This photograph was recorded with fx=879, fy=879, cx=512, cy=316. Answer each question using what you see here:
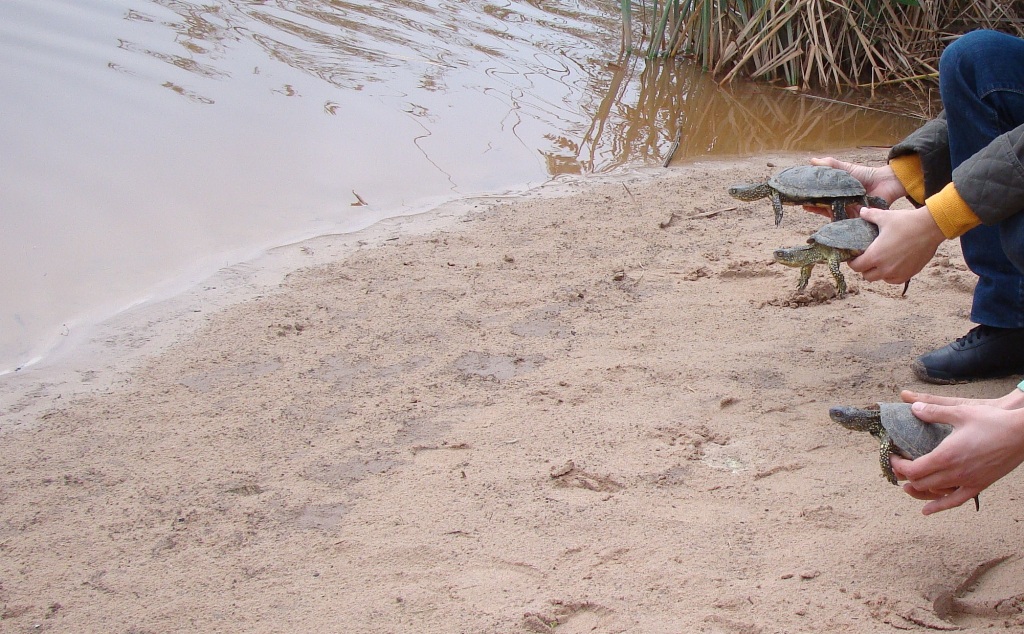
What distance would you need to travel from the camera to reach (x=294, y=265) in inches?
138

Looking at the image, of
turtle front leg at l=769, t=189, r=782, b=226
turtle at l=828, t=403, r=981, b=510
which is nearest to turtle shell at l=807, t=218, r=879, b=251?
turtle at l=828, t=403, r=981, b=510

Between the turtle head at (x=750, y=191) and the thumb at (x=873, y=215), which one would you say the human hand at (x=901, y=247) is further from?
the turtle head at (x=750, y=191)

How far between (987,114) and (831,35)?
4.17 meters

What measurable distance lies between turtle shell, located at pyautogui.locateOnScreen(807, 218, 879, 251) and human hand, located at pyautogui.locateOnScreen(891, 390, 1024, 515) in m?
0.78

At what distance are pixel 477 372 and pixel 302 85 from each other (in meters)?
3.44

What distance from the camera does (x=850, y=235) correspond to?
7.50 ft

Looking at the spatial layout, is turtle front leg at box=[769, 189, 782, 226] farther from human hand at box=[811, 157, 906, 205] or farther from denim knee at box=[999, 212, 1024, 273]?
denim knee at box=[999, 212, 1024, 273]

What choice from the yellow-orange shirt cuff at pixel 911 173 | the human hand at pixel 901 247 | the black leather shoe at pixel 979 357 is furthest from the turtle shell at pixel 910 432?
the yellow-orange shirt cuff at pixel 911 173

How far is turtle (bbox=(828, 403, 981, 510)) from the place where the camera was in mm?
1653

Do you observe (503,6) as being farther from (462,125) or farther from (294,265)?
(294,265)

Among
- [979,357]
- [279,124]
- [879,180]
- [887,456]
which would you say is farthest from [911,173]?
[279,124]

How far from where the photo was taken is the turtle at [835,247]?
2266mm

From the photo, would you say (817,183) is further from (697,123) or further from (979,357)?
(697,123)

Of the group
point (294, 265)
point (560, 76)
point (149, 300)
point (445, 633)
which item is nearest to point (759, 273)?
point (294, 265)
